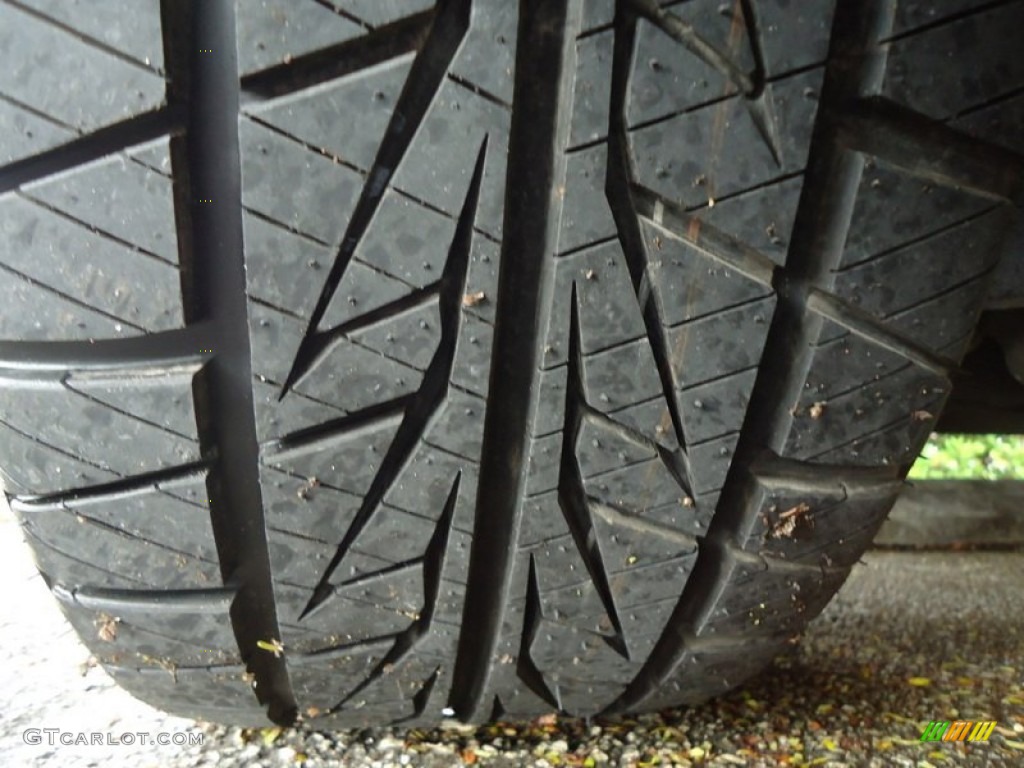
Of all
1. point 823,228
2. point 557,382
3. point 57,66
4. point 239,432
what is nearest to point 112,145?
point 57,66

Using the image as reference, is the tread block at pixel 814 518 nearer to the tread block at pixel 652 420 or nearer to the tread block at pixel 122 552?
the tread block at pixel 652 420

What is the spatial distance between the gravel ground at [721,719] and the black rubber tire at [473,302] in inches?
7.3

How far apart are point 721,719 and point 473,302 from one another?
2.00 ft

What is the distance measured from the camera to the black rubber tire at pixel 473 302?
51cm

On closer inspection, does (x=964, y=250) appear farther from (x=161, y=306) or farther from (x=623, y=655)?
(x=161, y=306)

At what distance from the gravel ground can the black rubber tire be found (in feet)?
0.61

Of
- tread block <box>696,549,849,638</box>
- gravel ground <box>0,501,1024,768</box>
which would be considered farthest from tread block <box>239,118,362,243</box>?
gravel ground <box>0,501,1024,768</box>

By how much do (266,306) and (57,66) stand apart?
19 cm

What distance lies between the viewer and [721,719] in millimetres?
921

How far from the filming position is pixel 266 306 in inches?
22.1

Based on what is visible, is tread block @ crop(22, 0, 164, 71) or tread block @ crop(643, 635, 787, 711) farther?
tread block @ crop(643, 635, 787, 711)

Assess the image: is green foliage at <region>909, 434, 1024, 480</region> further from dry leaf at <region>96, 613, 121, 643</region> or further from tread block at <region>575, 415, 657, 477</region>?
dry leaf at <region>96, 613, 121, 643</region>

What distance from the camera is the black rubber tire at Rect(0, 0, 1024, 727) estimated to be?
51 cm

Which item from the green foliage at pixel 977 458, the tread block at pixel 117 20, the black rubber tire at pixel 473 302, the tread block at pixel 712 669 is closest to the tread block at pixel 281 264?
the black rubber tire at pixel 473 302
